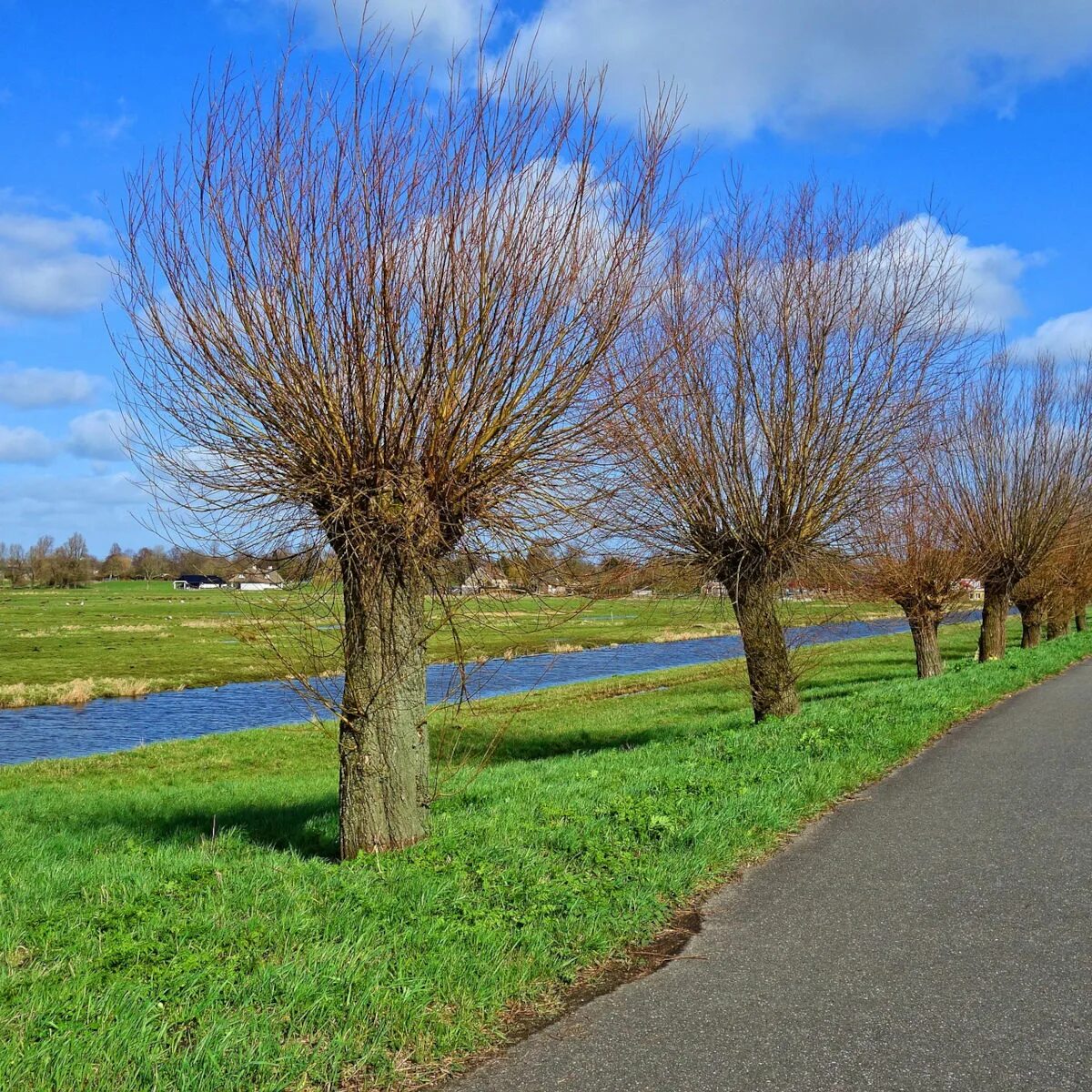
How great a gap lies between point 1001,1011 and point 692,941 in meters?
1.51

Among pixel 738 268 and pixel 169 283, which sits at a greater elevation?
pixel 738 268

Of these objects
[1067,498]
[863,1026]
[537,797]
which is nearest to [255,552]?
[537,797]

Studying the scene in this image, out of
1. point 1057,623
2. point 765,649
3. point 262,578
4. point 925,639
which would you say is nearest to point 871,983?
point 262,578

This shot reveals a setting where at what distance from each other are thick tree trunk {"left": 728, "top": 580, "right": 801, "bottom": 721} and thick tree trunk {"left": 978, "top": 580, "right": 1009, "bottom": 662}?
1380 centimetres

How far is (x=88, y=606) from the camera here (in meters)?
86.4

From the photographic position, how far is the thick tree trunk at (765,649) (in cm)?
1348

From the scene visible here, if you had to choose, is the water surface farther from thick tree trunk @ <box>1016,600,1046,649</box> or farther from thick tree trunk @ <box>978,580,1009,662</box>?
thick tree trunk @ <box>1016,600,1046,649</box>

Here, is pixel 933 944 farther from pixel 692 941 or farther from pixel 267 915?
pixel 267 915

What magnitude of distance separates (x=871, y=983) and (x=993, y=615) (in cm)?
2364

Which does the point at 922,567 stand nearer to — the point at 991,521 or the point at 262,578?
the point at 991,521

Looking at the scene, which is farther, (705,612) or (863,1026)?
(705,612)

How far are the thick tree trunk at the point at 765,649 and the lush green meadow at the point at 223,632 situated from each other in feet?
1.50

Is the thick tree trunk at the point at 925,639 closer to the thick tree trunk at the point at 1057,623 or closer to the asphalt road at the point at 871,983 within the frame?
the asphalt road at the point at 871,983

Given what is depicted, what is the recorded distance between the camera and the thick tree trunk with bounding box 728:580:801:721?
1348 centimetres
